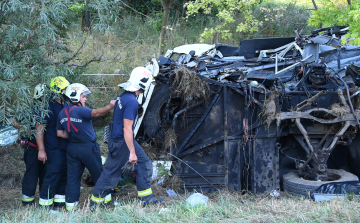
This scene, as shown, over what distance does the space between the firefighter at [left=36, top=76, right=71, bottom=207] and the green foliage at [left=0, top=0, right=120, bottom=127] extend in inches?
24.3

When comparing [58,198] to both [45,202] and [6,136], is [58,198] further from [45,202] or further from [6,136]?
[6,136]

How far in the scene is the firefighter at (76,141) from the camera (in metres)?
4.61

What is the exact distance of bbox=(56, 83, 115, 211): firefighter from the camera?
15.1 feet

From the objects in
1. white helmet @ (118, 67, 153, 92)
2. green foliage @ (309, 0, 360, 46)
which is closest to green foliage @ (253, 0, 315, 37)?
green foliage @ (309, 0, 360, 46)

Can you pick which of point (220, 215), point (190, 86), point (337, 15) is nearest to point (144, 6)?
point (337, 15)

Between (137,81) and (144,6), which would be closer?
(137,81)

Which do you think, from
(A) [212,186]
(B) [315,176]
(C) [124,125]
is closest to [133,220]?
(C) [124,125]

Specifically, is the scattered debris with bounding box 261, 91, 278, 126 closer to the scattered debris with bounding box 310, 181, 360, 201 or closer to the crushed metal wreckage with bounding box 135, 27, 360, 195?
the crushed metal wreckage with bounding box 135, 27, 360, 195

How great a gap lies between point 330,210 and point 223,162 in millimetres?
2222

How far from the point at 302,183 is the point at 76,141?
3.32 metres

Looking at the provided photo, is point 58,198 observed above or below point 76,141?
below

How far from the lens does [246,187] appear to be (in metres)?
5.66

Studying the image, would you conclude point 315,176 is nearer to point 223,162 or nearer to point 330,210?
point 223,162

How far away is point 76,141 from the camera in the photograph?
184 inches
